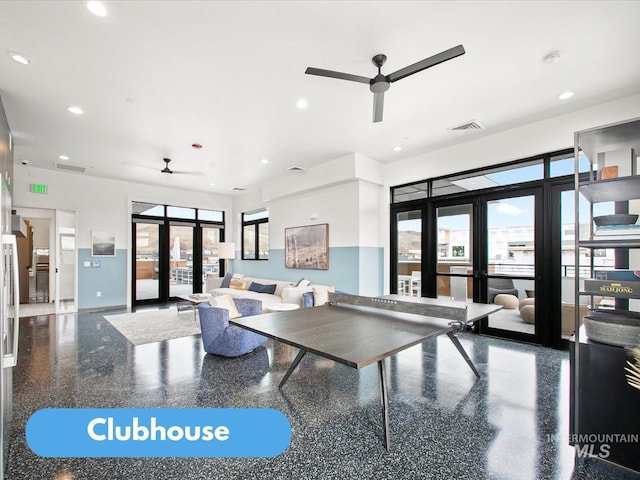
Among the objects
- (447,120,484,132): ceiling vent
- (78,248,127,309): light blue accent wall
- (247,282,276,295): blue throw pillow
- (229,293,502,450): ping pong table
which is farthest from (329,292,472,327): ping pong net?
(78,248,127,309): light blue accent wall

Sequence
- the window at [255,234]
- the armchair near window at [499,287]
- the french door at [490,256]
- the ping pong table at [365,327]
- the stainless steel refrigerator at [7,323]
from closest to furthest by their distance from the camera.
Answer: the stainless steel refrigerator at [7,323] → the ping pong table at [365,327] → the french door at [490,256] → the armchair near window at [499,287] → the window at [255,234]

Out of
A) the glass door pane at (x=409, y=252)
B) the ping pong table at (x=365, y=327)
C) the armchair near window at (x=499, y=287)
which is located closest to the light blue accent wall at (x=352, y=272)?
the glass door pane at (x=409, y=252)

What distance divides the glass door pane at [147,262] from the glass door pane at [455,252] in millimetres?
7108

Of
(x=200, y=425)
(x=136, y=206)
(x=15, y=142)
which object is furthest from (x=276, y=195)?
(x=200, y=425)

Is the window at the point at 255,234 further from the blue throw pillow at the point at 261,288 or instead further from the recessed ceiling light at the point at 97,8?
the recessed ceiling light at the point at 97,8

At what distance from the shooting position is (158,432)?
2.20 m

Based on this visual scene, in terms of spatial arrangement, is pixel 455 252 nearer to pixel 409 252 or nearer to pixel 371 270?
pixel 409 252

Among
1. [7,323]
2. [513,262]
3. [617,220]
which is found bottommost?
[7,323]

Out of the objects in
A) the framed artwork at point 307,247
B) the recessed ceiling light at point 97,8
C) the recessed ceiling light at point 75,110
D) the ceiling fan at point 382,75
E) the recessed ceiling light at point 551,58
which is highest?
the recessed ceiling light at point 97,8

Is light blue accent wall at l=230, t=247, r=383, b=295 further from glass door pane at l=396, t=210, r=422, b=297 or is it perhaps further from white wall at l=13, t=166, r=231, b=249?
white wall at l=13, t=166, r=231, b=249

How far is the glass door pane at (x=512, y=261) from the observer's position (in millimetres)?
4574

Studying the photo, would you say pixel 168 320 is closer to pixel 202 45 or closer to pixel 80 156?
pixel 80 156

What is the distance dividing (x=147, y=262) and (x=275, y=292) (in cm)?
396

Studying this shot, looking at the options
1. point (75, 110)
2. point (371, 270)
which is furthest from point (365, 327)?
point (75, 110)
